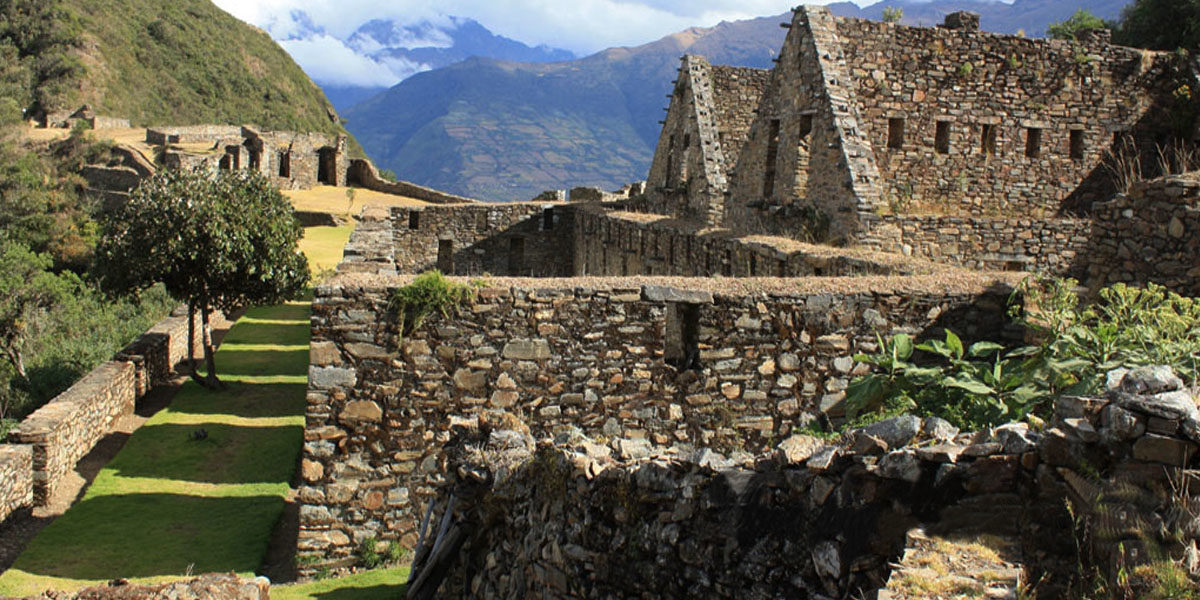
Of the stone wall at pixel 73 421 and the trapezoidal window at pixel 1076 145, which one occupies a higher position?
the trapezoidal window at pixel 1076 145

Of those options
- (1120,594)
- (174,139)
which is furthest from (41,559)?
(174,139)

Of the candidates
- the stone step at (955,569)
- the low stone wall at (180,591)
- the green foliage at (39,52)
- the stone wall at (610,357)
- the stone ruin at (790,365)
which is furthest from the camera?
the green foliage at (39,52)

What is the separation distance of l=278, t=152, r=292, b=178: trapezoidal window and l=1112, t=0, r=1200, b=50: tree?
39.5 meters

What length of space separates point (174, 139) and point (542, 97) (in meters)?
92.5

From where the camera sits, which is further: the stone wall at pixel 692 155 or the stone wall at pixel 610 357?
the stone wall at pixel 692 155

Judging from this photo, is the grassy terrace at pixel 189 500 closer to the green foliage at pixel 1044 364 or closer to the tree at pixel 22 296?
the green foliage at pixel 1044 364

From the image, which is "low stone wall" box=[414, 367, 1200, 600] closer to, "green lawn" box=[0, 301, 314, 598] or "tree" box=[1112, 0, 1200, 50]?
"green lawn" box=[0, 301, 314, 598]

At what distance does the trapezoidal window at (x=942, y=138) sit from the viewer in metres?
14.7

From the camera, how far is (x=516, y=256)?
26.3 metres

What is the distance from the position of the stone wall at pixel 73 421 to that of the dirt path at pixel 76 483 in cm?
12

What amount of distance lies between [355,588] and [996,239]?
9.31m

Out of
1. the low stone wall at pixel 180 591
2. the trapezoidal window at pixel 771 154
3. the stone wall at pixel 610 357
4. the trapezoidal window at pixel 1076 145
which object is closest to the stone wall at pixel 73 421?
the stone wall at pixel 610 357

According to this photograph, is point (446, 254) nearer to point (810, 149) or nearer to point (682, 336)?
point (810, 149)

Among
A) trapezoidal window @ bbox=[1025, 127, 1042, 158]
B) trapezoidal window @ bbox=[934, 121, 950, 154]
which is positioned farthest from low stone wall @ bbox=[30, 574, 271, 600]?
trapezoidal window @ bbox=[1025, 127, 1042, 158]
